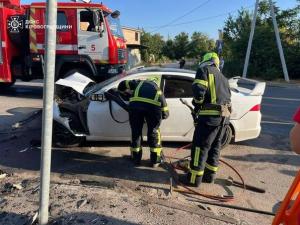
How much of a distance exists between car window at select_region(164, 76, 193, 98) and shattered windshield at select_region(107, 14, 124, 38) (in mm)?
5143

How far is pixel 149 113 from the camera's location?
545 centimetres

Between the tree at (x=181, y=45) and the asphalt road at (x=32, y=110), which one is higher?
the tree at (x=181, y=45)

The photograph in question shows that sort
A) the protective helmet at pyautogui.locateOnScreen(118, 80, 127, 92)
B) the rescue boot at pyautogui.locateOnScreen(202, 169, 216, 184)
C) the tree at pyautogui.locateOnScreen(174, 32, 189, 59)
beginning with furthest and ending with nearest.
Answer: the tree at pyautogui.locateOnScreen(174, 32, 189, 59)
the protective helmet at pyautogui.locateOnScreen(118, 80, 127, 92)
the rescue boot at pyautogui.locateOnScreen(202, 169, 216, 184)

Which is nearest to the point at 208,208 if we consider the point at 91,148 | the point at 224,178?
the point at 224,178

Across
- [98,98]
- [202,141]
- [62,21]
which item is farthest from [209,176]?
[62,21]

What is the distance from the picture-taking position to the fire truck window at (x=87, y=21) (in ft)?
35.6

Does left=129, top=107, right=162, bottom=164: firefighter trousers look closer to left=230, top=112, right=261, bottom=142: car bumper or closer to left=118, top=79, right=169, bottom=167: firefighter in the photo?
left=118, top=79, right=169, bottom=167: firefighter

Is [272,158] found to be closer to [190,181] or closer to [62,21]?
[190,181]

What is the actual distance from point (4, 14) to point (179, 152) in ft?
25.7

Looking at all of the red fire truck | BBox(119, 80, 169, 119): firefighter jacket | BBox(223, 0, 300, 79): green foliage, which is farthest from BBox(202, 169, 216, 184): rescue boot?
BBox(223, 0, 300, 79): green foliage

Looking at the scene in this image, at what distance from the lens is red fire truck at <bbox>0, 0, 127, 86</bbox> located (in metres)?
10.8

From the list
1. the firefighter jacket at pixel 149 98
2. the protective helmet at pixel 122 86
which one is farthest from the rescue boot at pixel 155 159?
the protective helmet at pixel 122 86

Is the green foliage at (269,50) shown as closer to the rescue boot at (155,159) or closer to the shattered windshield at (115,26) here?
the shattered windshield at (115,26)

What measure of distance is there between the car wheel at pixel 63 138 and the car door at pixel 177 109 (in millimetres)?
1448
